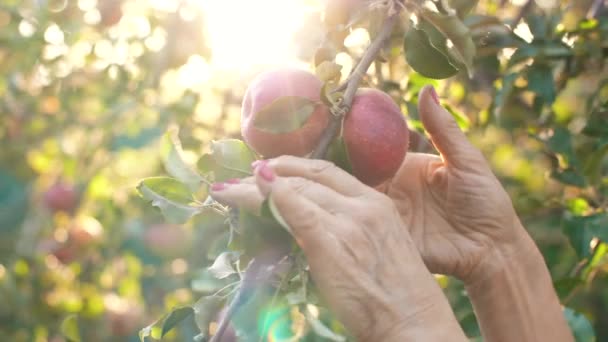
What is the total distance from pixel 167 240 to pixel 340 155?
226 centimetres

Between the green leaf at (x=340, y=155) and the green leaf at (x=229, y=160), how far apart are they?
4.6 inches

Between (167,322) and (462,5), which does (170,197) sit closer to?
(167,322)

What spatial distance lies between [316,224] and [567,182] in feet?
3.22

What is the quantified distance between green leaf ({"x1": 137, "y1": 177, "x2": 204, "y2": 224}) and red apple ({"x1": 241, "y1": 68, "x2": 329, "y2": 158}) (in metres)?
0.13

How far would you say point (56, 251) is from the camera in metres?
3.50

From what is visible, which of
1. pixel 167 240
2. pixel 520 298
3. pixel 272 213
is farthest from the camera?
pixel 167 240

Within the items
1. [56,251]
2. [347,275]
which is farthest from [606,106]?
[56,251]

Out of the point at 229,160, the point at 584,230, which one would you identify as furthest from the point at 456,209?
the point at 229,160

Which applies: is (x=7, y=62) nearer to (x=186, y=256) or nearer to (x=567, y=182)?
(x=186, y=256)

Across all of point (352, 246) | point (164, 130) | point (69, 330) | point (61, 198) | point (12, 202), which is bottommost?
point (12, 202)

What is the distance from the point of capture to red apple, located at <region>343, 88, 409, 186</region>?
1189 mm

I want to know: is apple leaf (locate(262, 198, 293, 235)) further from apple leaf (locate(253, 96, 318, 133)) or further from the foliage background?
the foliage background

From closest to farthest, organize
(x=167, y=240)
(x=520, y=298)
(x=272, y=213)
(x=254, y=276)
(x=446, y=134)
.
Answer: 1. (x=272, y=213)
2. (x=254, y=276)
3. (x=446, y=134)
4. (x=520, y=298)
5. (x=167, y=240)

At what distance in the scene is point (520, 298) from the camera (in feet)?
5.07
